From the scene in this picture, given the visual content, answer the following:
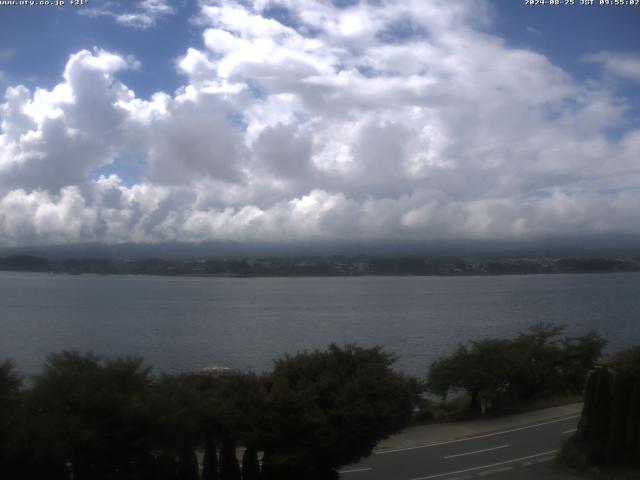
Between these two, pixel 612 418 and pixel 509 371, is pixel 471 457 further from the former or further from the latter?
pixel 509 371

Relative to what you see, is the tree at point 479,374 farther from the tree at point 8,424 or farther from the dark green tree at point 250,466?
the tree at point 8,424

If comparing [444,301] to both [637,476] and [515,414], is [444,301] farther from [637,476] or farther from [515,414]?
[637,476]

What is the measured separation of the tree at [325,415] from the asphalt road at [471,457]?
10.5 feet

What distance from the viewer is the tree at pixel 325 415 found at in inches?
545

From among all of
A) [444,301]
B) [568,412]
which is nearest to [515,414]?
[568,412]

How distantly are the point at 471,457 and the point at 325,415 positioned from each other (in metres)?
7.40

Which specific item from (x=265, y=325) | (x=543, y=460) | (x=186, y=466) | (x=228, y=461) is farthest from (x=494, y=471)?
(x=265, y=325)

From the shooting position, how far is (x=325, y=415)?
14.1 metres

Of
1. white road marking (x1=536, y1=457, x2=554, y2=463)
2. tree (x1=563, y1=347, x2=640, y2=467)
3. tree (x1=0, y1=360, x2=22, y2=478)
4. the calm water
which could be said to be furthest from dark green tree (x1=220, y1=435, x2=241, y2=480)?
the calm water

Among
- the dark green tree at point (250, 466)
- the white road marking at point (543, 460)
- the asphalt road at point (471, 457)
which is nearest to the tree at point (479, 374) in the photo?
the asphalt road at point (471, 457)

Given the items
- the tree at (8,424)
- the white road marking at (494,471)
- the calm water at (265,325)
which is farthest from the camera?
the calm water at (265,325)

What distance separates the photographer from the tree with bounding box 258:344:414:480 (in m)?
13.8

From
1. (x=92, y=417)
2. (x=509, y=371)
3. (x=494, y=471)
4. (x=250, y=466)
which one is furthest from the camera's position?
(x=509, y=371)

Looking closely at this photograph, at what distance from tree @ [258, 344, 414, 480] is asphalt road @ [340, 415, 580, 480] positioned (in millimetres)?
3195
